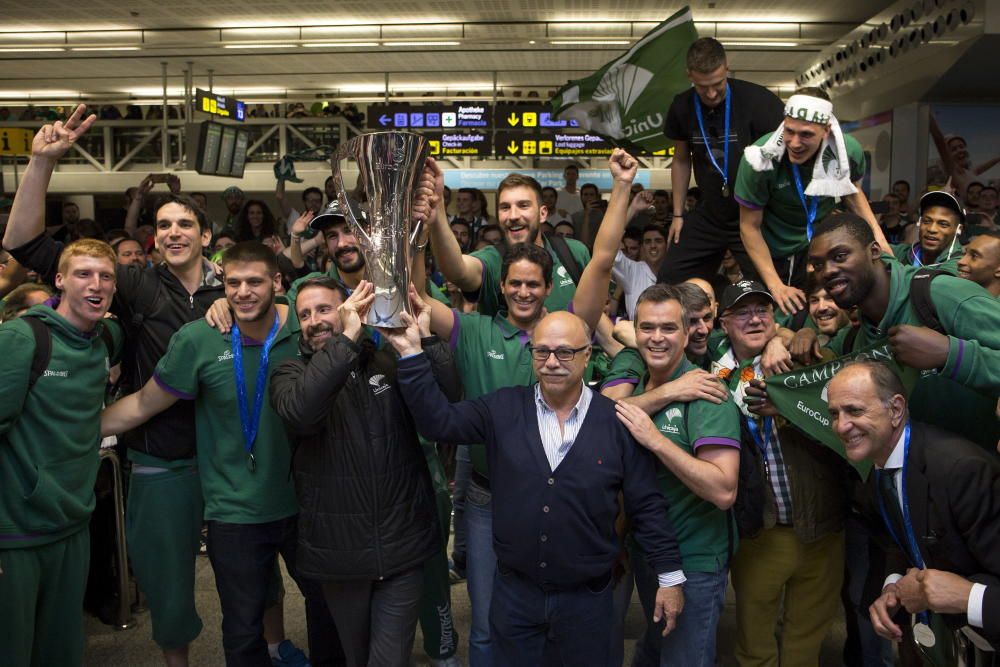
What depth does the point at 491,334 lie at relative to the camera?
364 centimetres

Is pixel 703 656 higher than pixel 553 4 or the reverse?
the reverse

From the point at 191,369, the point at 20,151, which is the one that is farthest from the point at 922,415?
the point at 20,151

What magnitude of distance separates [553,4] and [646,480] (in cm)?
1089

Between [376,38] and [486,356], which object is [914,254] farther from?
[376,38]

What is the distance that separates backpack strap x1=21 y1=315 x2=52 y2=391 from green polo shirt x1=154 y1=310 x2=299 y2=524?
41 centimetres

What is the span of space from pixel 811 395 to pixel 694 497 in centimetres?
61

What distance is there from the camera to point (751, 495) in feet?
11.3

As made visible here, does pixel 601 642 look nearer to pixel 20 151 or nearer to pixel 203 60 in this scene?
pixel 20 151

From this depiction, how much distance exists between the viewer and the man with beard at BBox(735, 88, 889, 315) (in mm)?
4023

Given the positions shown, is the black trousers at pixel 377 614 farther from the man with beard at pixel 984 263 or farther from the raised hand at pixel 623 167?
the man with beard at pixel 984 263

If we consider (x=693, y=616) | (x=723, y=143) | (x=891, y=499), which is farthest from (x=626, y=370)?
(x=723, y=143)

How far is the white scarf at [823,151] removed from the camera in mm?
3965

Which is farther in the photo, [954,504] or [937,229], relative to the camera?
[937,229]

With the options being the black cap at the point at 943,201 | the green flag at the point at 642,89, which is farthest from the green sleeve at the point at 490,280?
the green flag at the point at 642,89
